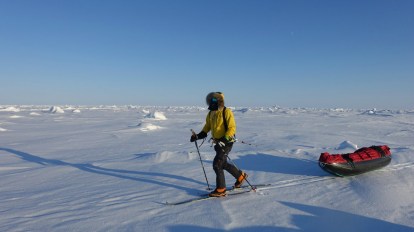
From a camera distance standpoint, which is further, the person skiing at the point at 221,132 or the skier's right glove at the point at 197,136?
the skier's right glove at the point at 197,136

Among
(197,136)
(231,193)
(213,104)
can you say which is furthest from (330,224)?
(197,136)

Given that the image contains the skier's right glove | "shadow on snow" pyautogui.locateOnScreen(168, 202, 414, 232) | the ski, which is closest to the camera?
"shadow on snow" pyautogui.locateOnScreen(168, 202, 414, 232)

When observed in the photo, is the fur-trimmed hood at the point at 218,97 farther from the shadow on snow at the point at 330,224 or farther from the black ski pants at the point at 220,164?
the shadow on snow at the point at 330,224

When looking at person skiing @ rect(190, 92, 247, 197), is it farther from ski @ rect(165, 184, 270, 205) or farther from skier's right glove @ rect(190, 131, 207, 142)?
skier's right glove @ rect(190, 131, 207, 142)

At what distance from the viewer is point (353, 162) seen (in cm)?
481

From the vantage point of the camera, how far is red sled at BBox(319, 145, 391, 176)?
4.74m

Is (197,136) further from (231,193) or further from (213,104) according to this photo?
(231,193)

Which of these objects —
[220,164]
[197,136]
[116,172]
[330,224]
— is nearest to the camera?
[330,224]

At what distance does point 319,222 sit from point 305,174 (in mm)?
2046

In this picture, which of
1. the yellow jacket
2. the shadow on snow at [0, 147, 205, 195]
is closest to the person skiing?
the yellow jacket

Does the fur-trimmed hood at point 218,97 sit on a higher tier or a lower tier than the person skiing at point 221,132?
higher

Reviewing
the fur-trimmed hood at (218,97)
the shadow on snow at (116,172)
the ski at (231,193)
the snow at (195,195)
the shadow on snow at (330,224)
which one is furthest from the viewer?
the shadow on snow at (116,172)

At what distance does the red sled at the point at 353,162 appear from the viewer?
474 centimetres

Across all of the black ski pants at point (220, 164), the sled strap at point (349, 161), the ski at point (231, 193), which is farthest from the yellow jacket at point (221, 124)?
the sled strap at point (349, 161)
